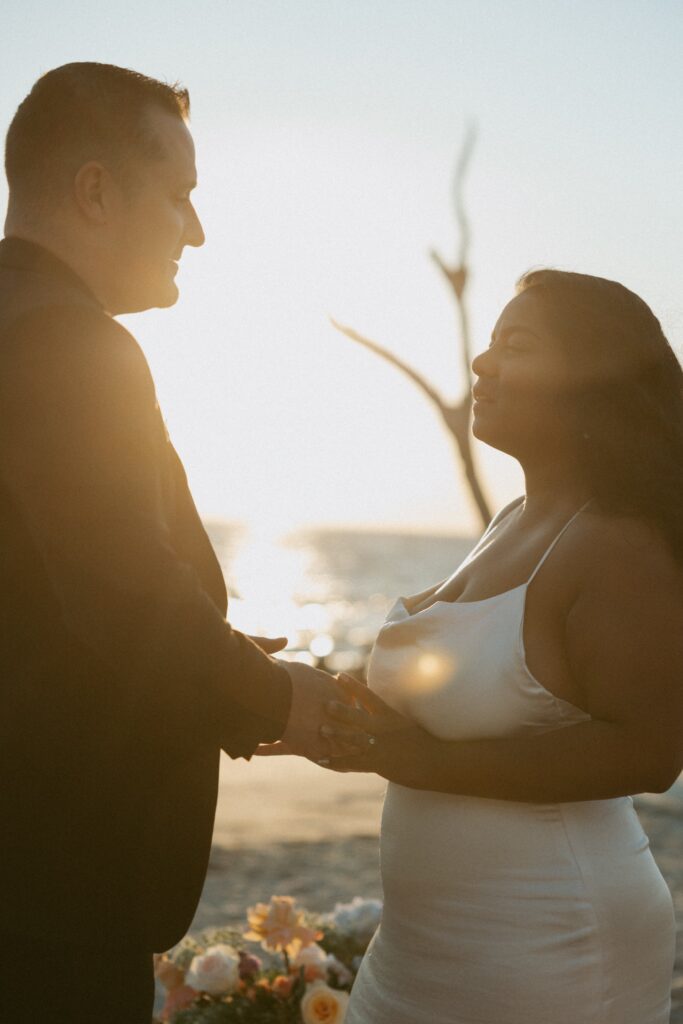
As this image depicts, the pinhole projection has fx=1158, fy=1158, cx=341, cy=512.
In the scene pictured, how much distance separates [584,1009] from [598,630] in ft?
2.89

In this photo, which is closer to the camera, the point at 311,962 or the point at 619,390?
→ the point at 619,390

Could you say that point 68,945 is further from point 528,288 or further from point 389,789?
point 528,288

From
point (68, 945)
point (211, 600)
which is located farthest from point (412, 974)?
point (211, 600)

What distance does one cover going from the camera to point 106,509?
7.82ft

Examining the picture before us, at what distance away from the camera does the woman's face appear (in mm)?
3059

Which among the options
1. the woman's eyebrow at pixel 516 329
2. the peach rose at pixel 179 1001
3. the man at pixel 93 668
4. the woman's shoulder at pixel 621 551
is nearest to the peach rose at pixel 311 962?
the peach rose at pixel 179 1001

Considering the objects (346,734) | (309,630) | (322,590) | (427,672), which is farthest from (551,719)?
(322,590)

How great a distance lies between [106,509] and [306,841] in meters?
7.78

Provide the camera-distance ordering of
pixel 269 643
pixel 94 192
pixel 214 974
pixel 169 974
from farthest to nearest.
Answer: pixel 169 974 → pixel 214 974 → pixel 269 643 → pixel 94 192

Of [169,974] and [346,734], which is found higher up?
[346,734]

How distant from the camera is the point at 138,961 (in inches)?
101

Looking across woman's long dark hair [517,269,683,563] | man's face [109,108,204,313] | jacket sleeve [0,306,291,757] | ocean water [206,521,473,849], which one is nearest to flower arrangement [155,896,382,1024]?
jacket sleeve [0,306,291,757]

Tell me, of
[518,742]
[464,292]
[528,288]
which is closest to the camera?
[518,742]

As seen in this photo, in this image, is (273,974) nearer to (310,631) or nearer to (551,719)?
(551,719)
